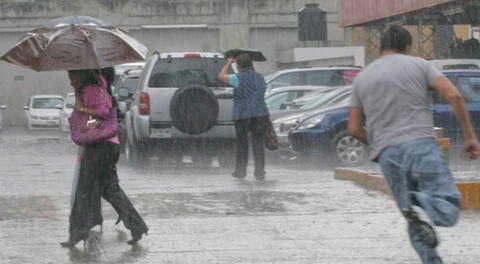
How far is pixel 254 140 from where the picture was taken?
15.7 meters

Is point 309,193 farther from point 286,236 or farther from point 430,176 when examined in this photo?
point 430,176

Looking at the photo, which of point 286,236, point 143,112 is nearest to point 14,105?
point 143,112

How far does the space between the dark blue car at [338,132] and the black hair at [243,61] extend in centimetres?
397

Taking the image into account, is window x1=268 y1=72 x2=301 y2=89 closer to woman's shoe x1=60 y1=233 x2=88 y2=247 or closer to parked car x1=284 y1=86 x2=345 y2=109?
parked car x1=284 y1=86 x2=345 y2=109

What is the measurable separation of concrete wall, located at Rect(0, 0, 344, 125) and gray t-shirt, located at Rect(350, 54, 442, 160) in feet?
129

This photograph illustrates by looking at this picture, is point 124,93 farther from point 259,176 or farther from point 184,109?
point 259,176

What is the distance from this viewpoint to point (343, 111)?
19562 millimetres

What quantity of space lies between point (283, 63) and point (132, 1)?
24.3 ft

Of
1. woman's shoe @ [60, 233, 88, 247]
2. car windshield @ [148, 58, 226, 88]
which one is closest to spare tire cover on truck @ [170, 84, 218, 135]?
car windshield @ [148, 58, 226, 88]

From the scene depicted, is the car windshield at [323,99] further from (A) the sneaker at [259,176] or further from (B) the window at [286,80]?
(B) the window at [286,80]

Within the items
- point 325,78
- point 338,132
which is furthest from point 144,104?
point 325,78

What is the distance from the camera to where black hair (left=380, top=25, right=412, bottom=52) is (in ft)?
25.0

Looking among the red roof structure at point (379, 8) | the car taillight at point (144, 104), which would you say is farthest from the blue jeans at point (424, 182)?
the red roof structure at point (379, 8)

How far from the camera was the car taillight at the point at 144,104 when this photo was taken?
1859 centimetres
